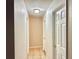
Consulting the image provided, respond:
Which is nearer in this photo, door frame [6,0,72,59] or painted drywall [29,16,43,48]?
door frame [6,0,72,59]

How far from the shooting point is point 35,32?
10.0 m

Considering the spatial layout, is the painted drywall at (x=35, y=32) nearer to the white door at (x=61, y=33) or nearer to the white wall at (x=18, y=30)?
the white door at (x=61, y=33)

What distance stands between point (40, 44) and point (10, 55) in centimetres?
842

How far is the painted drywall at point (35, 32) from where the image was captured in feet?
32.6

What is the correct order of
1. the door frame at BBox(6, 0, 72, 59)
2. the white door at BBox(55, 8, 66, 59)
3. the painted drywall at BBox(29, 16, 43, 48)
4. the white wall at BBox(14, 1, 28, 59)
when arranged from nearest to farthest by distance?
1. the door frame at BBox(6, 0, 72, 59)
2. the white wall at BBox(14, 1, 28, 59)
3. the white door at BBox(55, 8, 66, 59)
4. the painted drywall at BBox(29, 16, 43, 48)

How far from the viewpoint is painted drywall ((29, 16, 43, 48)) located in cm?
993

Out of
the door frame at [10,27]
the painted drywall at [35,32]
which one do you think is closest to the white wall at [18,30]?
the door frame at [10,27]

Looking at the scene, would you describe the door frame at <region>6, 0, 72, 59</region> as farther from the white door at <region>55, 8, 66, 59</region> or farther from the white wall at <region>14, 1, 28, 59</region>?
the white door at <region>55, 8, 66, 59</region>

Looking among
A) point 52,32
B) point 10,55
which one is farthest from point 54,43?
point 10,55

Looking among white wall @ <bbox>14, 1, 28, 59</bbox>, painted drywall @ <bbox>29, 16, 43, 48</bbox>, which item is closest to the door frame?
white wall @ <bbox>14, 1, 28, 59</bbox>
